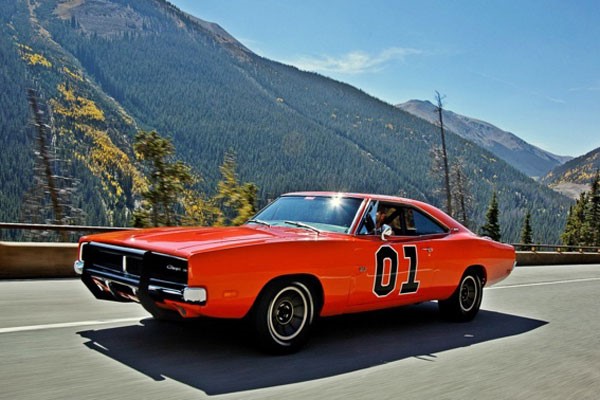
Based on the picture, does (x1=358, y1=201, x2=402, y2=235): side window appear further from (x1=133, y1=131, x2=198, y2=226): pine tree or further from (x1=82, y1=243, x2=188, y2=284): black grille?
(x1=133, y1=131, x2=198, y2=226): pine tree

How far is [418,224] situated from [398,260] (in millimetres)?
889

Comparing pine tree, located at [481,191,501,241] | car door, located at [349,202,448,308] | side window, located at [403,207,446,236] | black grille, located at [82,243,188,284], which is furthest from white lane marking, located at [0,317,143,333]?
pine tree, located at [481,191,501,241]

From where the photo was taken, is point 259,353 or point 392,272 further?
point 392,272

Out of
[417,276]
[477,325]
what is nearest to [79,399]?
[417,276]

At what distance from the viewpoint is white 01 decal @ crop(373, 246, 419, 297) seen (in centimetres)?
557

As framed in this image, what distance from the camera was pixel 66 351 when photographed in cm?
445

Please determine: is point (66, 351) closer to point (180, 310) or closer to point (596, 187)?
point (180, 310)

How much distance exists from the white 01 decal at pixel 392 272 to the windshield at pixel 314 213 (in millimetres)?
459

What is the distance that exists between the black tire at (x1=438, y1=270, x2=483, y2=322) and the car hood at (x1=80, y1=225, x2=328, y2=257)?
Answer: 93.7 inches

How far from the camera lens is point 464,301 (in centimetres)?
704

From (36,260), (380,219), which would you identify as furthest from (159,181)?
(380,219)

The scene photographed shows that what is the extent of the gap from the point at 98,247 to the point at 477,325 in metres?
4.53

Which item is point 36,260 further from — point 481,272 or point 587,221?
point 587,221

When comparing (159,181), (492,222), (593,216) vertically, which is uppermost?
(593,216)
